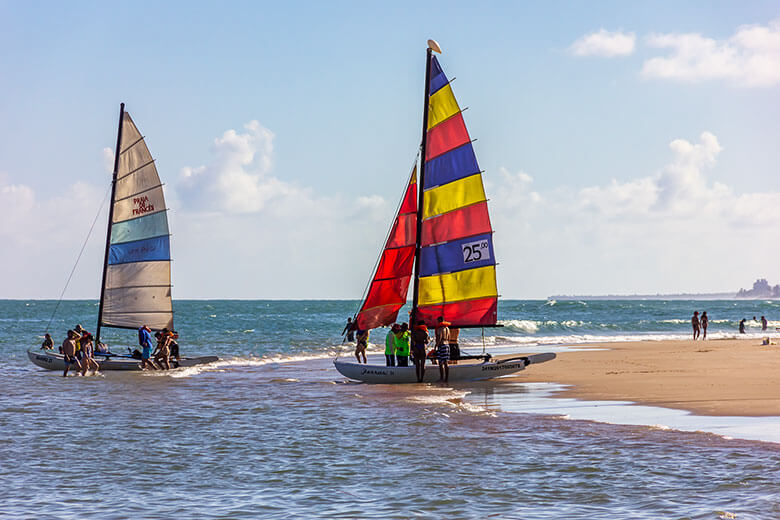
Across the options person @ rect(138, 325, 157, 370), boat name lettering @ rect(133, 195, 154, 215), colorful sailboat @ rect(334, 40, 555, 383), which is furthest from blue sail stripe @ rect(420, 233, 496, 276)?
boat name lettering @ rect(133, 195, 154, 215)

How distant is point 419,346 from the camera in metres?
25.5

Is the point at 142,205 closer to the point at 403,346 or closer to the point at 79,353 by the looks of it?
the point at 79,353

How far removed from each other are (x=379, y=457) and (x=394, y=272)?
1382cm

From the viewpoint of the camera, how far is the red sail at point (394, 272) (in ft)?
89.6

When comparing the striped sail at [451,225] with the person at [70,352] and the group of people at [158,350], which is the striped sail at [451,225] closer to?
the group of people at [158,350]

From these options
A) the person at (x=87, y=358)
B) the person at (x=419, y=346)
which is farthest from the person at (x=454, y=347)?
the person at (x=87, y=358)

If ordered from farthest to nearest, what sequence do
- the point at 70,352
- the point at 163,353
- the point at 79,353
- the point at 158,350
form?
the point at 158,350
the point at 163,353
the point at 79,353
the point at 70,352

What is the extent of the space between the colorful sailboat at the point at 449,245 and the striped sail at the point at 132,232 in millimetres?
11945

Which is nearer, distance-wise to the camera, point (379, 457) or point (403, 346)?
point (379, 457)

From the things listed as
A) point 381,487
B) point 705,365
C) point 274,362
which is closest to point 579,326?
point 274,362

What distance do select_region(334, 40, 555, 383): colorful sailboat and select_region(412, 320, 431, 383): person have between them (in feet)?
3.47

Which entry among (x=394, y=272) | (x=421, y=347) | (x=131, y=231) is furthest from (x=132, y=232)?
(x=421, y=347)

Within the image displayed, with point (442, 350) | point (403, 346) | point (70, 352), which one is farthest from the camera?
point (70, 352)

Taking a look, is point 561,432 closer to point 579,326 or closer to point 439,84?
point 439,84
